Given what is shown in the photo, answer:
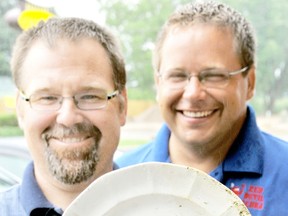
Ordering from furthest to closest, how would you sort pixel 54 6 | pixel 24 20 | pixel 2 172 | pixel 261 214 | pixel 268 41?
pixel 268 41 < pixel 54 6 < pixel 24 20 < pixel 2 172 < pixel 261 214

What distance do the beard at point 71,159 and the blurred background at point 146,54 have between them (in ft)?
9.74

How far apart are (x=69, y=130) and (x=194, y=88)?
2.08 ft

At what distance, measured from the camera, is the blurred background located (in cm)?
582

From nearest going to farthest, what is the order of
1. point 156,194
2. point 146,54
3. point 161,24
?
point 156,194, point 161,24, point 146,54

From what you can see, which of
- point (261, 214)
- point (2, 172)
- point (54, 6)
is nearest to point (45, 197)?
point (261, 214)

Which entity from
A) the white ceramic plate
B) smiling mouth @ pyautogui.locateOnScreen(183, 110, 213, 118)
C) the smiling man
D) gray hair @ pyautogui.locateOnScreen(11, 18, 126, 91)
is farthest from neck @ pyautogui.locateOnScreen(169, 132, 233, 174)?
the white ceramic plate

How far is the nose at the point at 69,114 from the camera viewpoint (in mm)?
1208

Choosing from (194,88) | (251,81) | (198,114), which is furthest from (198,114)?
(251,81)

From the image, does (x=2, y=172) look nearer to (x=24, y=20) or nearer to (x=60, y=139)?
(x=24, y=20)

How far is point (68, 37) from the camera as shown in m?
1.28

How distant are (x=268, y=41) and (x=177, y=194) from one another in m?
7.20

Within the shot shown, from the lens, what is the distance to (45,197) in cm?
128

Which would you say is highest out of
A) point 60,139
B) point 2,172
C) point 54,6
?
point 60,139

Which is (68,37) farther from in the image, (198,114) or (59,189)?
(198,114)
